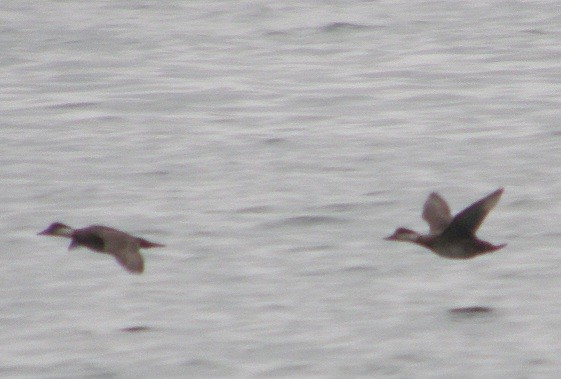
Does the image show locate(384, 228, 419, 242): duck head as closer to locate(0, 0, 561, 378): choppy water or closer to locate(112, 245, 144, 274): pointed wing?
locate(0, 0, 561, 378): choppy water

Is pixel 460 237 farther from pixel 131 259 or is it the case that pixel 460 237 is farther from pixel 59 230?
pixel 59 230

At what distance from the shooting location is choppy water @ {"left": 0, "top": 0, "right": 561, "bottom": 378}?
1388 cm

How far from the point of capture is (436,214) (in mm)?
14148

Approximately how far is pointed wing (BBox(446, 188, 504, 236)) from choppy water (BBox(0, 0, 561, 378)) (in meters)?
0.87

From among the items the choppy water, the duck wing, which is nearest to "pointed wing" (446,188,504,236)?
the choppy water

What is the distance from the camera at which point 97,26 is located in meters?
29.3

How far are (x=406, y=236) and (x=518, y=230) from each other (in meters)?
3.39

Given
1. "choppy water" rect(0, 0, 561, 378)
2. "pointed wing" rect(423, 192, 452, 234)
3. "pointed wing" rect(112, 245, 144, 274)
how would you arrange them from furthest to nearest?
"pointed wing" rect(423, 192, 452, 234) → "choppy water" rect(0, 0, 561, 378) → "pointed wing" rect(112, 245, 144, 274)

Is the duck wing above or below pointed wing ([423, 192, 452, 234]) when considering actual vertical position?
above

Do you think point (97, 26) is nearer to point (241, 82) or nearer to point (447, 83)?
point (241, 82)

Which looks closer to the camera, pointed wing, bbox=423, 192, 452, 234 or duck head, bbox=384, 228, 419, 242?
duck head, bbox=384, 228, 419, 242

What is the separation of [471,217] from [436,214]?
898 millimetres

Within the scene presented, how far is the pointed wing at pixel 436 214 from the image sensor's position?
1398 cm

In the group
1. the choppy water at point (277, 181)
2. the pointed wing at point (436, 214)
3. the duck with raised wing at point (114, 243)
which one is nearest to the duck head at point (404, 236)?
the pointed wing at point (436, 214)
